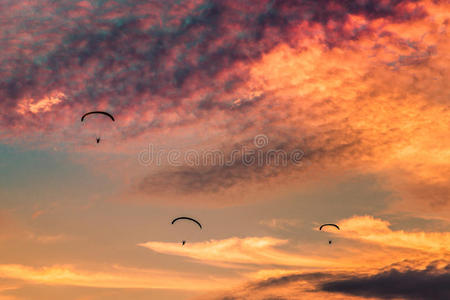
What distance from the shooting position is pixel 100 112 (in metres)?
43.6

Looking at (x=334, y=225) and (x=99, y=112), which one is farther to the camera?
(x=334, y=225)

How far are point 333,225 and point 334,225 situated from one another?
200 mm

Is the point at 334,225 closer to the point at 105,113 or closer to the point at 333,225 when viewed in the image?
the point at 333,225

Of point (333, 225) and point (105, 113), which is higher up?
point (105, 113)

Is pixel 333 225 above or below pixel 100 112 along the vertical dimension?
below

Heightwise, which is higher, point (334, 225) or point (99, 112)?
point (99, 112)

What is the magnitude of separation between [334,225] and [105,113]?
41.4m

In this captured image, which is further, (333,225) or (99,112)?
(333,225)

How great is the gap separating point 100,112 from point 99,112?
0.43ft

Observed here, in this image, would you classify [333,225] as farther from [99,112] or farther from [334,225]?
[99,112]

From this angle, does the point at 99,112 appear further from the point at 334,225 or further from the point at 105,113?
the point at 334,225

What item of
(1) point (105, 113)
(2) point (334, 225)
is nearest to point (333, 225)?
(2) point (334, 225)

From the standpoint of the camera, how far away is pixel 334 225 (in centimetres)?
5428

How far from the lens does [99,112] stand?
43500mm
